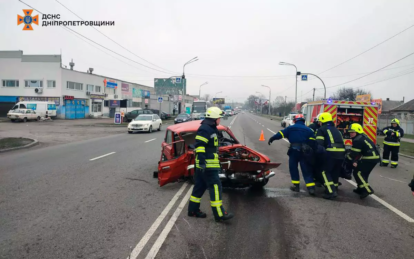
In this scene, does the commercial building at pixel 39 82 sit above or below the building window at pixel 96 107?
above

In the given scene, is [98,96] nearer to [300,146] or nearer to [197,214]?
[300,146]

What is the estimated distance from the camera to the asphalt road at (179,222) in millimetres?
3840

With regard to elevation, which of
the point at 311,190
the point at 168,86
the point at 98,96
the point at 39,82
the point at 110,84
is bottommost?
the point at 311,190

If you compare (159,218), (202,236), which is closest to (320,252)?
(202,236)

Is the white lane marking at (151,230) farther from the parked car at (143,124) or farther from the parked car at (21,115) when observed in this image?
the parked car at (21,115)

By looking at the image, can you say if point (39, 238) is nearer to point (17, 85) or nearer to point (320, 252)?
point (320, 252)

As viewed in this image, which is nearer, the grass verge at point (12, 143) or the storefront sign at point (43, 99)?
the grass verge at point (12, 143)

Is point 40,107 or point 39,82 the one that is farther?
point 39,82

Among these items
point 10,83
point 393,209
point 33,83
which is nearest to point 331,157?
point 393,209

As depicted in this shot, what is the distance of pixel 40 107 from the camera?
35094 millimetres

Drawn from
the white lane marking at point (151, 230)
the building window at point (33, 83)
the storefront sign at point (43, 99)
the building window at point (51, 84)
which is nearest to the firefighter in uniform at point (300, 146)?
the white lane marking at point (151, 230)

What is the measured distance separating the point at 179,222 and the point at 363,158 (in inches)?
164

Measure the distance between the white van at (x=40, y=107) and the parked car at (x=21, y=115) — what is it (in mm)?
1585
